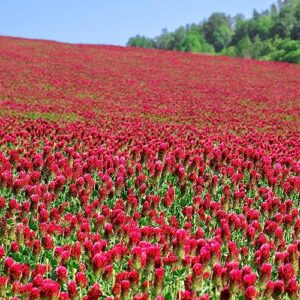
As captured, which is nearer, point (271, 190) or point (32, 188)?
point (32, 188)

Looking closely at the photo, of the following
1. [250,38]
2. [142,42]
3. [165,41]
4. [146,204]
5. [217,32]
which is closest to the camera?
[146,204]

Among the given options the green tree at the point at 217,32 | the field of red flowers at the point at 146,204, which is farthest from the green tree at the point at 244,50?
the field of red flowers at the point at 146,204

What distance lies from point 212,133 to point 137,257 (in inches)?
359

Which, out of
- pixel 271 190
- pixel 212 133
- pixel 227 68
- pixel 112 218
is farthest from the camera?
pixel 227 68

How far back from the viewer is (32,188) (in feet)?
20.2

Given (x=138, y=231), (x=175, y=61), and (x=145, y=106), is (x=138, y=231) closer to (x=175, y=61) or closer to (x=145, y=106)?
(x=145, y=106)

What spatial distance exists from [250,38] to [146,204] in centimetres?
13468

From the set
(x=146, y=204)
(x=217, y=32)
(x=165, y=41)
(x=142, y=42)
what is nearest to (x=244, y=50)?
(x=217, y=32)

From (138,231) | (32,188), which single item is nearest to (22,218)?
(32,188)

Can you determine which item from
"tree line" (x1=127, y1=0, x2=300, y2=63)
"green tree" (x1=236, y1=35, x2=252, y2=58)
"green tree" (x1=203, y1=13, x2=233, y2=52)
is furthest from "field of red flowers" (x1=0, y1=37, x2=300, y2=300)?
"green tree" (x1=203, y1=13, x2=233, y2=52)

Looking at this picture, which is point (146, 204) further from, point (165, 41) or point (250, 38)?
point (165, 41)

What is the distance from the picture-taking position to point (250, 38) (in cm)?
13612

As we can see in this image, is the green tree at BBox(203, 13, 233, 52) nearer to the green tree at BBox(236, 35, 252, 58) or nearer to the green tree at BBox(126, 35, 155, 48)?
the green tree at BBox(126, 35, 155, 48)

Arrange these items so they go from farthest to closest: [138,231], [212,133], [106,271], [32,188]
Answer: [212,133]
[32,188]
[138,231]
[106,271]
